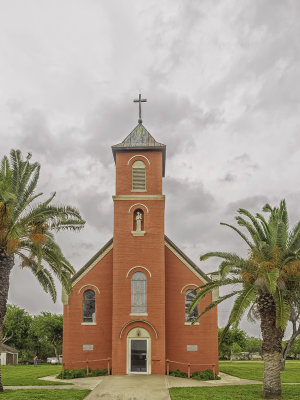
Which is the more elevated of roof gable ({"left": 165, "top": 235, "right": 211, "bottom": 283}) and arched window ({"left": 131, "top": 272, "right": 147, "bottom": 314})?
roof gable ({"left": 165, "top": 235, "right": 211, "bottom": 283})

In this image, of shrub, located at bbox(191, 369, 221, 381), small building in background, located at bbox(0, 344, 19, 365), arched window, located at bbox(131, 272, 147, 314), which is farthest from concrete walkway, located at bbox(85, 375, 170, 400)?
small building in background, located at bbox(0, 344, 19, 365)

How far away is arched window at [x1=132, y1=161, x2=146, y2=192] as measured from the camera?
31609mm

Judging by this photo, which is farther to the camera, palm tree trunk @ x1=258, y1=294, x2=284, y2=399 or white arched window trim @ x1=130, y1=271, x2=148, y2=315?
white arched window trim @ x1=130, y1=271, x2=148, y2=315

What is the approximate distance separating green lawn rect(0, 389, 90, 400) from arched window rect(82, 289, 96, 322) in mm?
9211

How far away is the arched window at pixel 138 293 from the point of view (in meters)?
29.1

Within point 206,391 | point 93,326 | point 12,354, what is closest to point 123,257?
point 93,326

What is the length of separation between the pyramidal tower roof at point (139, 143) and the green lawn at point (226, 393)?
53.3 ft

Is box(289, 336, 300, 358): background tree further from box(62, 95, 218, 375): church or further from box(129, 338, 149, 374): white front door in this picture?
box(129, 338, 149, 374): white front door

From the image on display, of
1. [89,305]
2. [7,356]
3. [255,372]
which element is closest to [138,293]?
[89,305]

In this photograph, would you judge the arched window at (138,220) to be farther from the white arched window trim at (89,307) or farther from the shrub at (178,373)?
the shrub at (178,373)

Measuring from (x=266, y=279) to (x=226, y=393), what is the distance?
5742 mm

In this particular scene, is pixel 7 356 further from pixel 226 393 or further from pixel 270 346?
pixel 270 346

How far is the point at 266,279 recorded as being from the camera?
1911cm

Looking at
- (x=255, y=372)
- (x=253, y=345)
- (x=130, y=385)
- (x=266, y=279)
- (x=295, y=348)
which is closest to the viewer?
(x=266, y=279)
